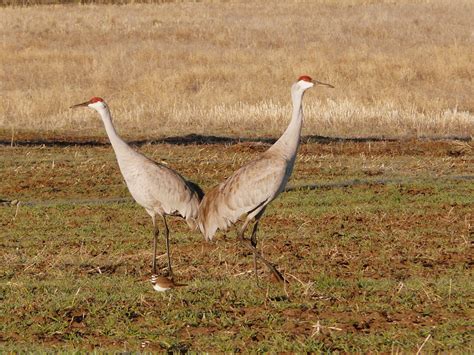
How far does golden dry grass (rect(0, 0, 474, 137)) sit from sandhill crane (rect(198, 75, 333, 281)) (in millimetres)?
14685

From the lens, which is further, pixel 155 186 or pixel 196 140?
pixel 196 140

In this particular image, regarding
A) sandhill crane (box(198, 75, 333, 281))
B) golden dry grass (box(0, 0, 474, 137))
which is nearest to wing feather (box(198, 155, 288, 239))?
sandhill crane (box(198, 75, 333, 281))

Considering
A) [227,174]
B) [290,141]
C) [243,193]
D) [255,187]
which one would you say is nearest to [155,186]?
[243,193]

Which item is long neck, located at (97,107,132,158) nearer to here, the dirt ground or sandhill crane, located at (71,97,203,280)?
sandhill crane, located at (71,97,203,280)

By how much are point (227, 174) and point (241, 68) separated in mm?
18085

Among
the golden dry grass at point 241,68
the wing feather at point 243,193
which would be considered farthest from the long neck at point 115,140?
the golden dry grass at point 241,68

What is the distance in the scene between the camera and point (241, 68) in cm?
3462

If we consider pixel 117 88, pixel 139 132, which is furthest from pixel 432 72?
pixel 139 132

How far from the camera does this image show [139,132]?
24.3 metres

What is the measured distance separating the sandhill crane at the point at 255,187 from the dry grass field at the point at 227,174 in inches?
22.5

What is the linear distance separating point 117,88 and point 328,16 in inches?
819

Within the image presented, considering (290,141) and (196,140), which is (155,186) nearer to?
(290,141)

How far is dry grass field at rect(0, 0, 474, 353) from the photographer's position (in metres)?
7.64

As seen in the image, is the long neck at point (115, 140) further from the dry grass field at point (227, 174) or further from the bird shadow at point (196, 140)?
the bird shadow at point (196, 140)
